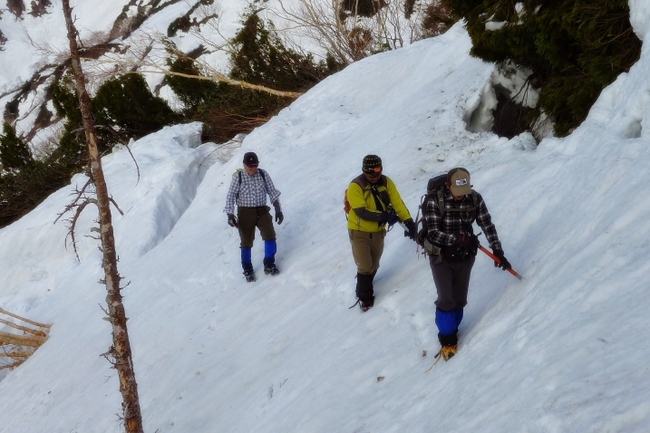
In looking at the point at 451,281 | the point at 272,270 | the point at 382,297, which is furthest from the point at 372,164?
the point at 272,270

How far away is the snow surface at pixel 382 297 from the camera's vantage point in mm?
3455

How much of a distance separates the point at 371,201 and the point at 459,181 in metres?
1.38

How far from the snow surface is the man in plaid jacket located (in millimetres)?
297

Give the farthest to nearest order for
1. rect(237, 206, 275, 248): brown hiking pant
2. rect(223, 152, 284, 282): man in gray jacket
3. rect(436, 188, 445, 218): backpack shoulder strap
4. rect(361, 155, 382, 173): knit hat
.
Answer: rect(237, 206, 275, 248): brown hiking pant → rect(223, 152, 284, 282): man in gray jacket → rect(361, 155, 382, 173): knit hat → rect(436, 188, 445, 218): backpack shoulder strap

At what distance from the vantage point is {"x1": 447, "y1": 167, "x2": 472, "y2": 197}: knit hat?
3.84 m

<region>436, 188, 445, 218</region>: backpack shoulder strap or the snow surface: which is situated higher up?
<region>436, 188, 445, 218</region>: backpack shoulder strap

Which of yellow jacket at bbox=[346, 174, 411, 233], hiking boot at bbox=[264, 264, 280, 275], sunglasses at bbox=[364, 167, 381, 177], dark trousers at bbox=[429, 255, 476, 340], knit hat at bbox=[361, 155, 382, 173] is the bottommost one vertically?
hiking boot at bbox=[264, 264, 280, 275]

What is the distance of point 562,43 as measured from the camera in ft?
21.7

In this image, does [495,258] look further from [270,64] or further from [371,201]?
[270,64]

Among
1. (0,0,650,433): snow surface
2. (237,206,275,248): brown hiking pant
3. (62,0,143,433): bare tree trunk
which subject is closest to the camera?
(0,0,650,433): snow surface

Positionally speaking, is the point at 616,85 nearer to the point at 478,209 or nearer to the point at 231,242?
the point at 478,209

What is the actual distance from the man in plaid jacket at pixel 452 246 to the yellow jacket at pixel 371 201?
1007 millimetres

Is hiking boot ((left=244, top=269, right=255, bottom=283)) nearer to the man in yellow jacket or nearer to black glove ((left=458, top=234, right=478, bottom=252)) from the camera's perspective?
the man in yellow jacket

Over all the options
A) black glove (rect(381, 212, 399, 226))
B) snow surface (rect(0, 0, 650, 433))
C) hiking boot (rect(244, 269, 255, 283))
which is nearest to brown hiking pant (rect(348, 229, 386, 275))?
black glove (rect(381, 212, 399, 226))
